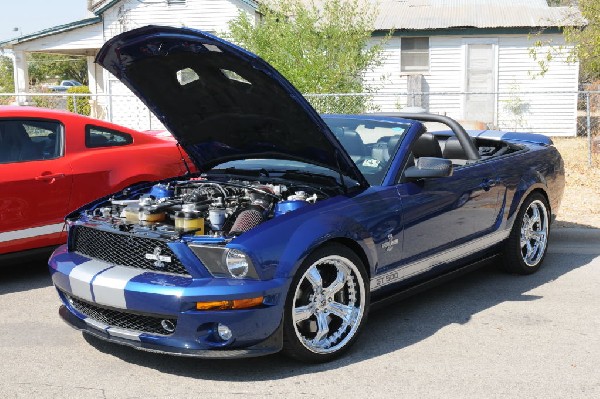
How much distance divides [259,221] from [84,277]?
107 centimetres

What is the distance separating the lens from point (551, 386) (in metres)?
4.12

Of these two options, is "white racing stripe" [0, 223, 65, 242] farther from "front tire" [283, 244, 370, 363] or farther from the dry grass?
the dry grass

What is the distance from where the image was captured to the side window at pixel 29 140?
627 cm

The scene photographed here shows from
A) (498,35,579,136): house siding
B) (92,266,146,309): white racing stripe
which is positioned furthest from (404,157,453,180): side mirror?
(498,35,579,136): house siding

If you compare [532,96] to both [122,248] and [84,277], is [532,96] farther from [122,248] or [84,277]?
[84,277]

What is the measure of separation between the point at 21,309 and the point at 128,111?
1612 cm

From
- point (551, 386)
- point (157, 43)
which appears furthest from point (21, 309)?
point (551, 386)

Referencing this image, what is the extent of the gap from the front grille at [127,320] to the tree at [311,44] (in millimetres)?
11052

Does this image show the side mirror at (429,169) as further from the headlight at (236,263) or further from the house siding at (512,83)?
the house siding at (512,83)

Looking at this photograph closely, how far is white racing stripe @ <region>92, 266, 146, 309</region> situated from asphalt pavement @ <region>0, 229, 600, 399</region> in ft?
1.47

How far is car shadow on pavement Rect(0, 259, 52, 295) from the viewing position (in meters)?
6.31

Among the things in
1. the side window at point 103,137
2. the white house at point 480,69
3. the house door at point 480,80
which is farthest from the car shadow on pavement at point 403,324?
the house door at point 480,80

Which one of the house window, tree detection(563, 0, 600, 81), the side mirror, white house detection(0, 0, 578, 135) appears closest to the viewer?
the side mirror

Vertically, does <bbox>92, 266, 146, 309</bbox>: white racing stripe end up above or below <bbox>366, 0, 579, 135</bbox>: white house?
below
